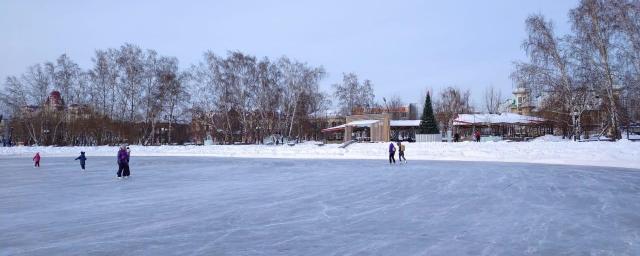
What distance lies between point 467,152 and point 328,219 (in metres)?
22.7

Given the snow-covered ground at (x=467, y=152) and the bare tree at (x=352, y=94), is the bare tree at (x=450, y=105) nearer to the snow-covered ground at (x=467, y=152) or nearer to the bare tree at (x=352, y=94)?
the bare tree at (x=352, y=94)

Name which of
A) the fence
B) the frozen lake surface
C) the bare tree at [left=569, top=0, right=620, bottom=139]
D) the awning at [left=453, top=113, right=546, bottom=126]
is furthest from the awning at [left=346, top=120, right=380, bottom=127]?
the frozen lake surface

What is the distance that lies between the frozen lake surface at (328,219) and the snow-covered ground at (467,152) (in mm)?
10781

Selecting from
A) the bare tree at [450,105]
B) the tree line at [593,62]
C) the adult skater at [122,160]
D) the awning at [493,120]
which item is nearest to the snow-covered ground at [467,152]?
the tree line at [593,62]

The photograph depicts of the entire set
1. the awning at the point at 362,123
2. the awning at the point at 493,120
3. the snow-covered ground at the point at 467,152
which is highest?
the awning at the point at 493,120

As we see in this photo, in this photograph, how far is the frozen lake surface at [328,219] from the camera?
5.89 meters

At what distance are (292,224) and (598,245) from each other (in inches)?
166

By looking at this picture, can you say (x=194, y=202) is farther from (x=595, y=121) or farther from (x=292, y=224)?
(x=595, y=121)

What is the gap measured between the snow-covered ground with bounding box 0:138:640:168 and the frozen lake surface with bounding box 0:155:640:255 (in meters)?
10.8

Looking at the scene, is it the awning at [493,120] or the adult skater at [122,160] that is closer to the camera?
the adult skater at [122,160]

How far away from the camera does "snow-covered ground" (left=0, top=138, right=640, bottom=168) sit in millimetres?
23422

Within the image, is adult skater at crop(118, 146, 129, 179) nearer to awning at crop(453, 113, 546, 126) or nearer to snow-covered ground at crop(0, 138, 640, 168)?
snow-covered ground at crop(0, 138, 640, 168)

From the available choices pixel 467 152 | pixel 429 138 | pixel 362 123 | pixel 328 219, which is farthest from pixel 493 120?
pixel 328 219

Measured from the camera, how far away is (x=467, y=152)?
94.9 ft
